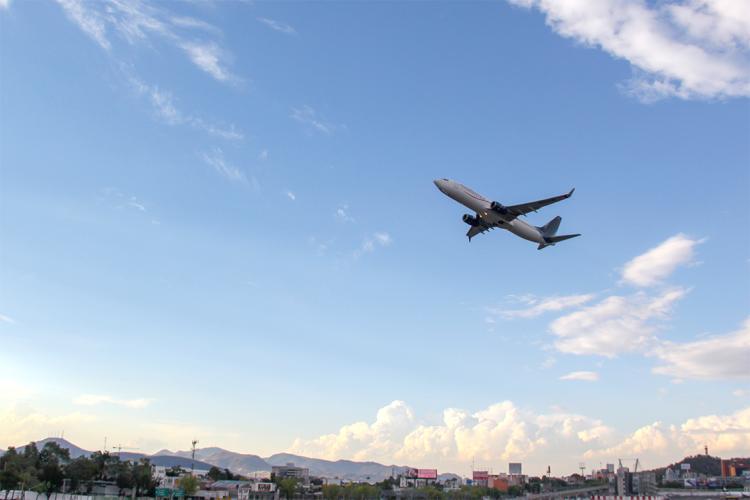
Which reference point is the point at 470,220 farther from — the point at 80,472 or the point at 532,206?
the point at 80,472

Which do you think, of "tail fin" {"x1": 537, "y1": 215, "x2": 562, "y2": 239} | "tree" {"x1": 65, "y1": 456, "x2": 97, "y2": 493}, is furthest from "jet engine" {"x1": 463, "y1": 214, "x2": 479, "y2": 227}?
"tree" {"x1": 65, "y1": 456, "x2": 97, "y2": 493}

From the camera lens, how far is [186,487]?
17550 centimetres

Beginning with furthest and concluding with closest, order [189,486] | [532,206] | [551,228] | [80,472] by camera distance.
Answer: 1. [189,486]
2. [80,472]
3. [551,228]
4. [532,206]

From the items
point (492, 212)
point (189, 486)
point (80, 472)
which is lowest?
point (189, 486)

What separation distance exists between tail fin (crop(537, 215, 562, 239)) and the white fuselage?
19.8 ft

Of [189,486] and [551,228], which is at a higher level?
[551,228]

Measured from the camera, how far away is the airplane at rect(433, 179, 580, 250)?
235 ft

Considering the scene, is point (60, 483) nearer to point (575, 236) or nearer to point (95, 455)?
point (95, 455)

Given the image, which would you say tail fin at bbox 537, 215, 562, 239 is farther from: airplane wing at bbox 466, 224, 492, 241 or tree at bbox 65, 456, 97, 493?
tree at bbox 65, 456, 97, 493

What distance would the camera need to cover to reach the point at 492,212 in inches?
2872

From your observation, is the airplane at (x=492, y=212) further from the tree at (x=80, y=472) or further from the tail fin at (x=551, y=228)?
the tree at (x=80, y=472)

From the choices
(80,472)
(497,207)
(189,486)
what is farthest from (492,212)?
(189,486)

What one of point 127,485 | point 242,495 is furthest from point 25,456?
point 242,495

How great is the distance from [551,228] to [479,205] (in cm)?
1815
